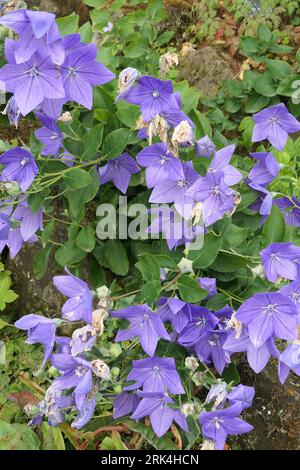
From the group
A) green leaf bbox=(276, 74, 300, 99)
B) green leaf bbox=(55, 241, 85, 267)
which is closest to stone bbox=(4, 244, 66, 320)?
green leaf bbox=(55, 241, 85, 267)

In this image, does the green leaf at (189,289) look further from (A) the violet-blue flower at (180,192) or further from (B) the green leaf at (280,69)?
(B) the green leaf at (280,69)

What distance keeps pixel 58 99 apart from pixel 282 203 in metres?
0.97

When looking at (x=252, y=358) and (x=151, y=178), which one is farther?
(x=151, y=178)

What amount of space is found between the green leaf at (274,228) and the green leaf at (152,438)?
2.65 feet

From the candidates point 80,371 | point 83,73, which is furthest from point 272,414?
point 83,73

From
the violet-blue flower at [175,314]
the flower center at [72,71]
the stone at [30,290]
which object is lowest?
the stone at [30,290]

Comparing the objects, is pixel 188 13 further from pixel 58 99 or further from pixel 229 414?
pixel 229 414

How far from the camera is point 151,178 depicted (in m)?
1.73

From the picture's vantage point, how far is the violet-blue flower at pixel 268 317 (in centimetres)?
148

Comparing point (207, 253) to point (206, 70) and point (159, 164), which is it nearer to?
point (159, 164)

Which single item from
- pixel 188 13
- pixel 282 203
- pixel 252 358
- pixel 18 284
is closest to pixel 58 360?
pixel 252 358

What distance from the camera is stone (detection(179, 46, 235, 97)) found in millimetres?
3350

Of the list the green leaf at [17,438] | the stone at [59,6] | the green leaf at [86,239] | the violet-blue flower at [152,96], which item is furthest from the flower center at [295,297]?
the stone at [59,6]

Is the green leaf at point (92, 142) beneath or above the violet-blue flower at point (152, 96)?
beneath
